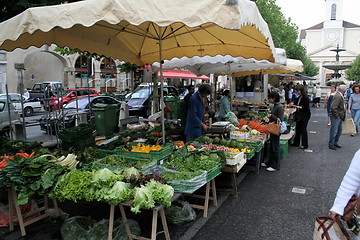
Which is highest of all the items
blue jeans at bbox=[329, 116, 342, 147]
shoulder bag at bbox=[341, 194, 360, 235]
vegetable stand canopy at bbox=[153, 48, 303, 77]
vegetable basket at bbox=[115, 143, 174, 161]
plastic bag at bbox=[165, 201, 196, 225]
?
vegetable stand canopy at bbox=[153, 48, 303, 77]

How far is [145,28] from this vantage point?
19.6 feet

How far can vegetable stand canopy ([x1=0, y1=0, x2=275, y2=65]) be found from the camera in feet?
11.1

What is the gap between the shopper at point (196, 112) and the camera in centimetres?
639

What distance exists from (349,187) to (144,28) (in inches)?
192

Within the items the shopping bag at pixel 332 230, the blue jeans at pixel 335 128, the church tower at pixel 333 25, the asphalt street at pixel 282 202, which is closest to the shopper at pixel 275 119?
the asphalt street at pixel 282 202

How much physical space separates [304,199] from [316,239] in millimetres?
3571

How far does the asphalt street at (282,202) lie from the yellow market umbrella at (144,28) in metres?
2.77

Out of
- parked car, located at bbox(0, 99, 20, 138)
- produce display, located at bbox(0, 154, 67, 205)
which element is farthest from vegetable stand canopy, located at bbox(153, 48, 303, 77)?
parked car, located at bbox(0, 99, 20, 138)

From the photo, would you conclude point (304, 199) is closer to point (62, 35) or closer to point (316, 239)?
point (316, 239)

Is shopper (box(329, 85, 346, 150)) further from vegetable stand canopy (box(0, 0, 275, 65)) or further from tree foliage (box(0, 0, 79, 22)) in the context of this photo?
tree foliage (box(0, 0, 79, 22))

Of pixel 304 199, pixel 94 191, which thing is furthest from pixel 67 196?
pixel 304 199

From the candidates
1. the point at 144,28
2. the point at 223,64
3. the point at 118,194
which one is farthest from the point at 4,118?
the point at 118,194

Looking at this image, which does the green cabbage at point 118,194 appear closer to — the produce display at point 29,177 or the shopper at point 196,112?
the produce display at point 29,177

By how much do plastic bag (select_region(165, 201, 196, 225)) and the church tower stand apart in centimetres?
10131
